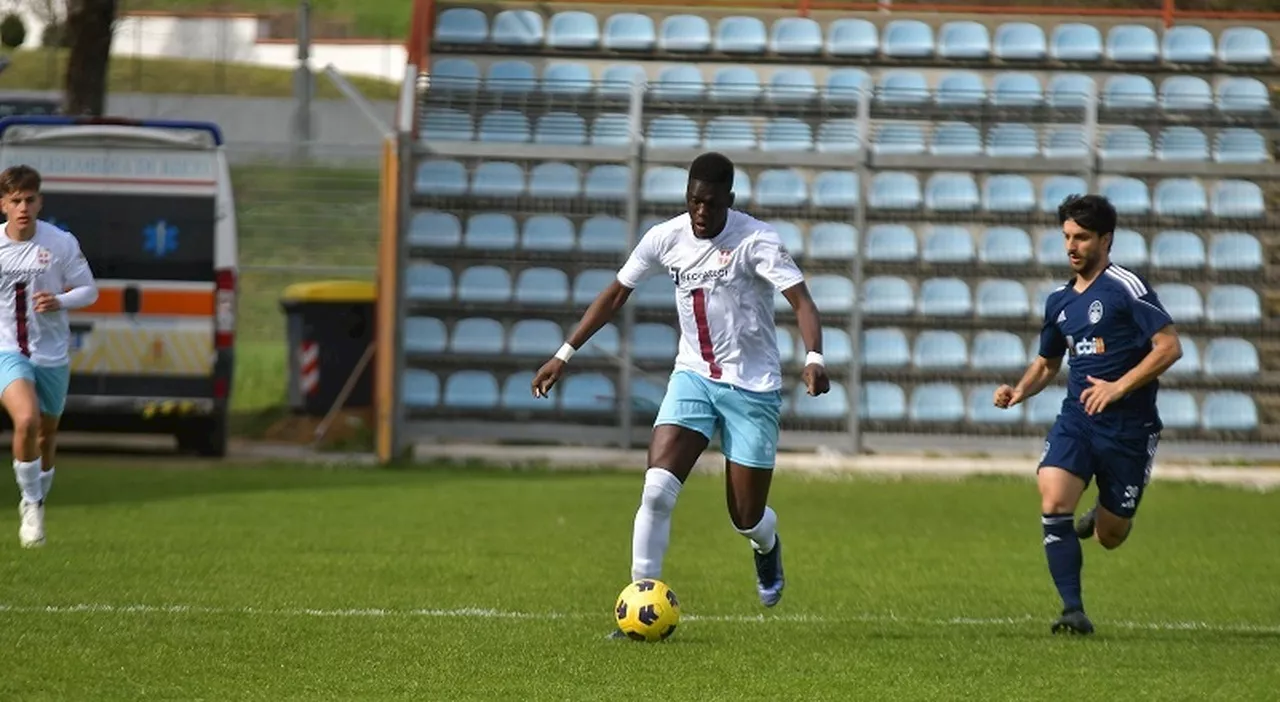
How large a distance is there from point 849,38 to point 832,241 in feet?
11.6

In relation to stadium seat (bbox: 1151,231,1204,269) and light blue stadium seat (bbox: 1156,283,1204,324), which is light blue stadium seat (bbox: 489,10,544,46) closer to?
stadium seat (bbox: 1151,231,1204,269)

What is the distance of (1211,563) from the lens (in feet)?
44.4

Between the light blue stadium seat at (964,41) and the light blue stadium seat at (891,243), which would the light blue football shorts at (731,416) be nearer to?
the light blue stadium seat at (891,243)

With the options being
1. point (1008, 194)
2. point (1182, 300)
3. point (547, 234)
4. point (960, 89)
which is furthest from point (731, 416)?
point (960, 89)

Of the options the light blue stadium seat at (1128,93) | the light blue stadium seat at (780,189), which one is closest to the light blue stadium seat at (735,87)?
the light blue stadium seat at (780,189)

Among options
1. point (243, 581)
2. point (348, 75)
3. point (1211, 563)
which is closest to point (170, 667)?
point (243, 581)

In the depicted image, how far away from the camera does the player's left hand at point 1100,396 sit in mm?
9633

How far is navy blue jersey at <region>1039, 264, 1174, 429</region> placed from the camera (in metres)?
9.87

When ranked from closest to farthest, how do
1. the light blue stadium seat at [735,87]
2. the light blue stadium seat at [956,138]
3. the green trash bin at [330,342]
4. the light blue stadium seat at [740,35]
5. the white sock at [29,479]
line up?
1. the white sock at [29,479]
2. the light blue stadium seat at [956,138]
3. the light blue stadium seat at [735,87]
4. the green trash bin at [330,342]
5. the light blue stadium seat at [740,35]

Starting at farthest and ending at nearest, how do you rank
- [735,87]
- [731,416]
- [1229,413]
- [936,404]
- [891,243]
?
1. [735,87]
2. [891,243]
3. [936,404]
4. [1229,413]
5. [731,416]

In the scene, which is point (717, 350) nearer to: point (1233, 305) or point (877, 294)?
point (877, 294)

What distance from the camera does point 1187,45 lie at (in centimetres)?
2495

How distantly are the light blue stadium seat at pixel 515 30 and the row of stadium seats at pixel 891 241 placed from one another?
2.90 m

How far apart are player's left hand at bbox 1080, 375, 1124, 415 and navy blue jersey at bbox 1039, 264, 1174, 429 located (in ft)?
0.44
